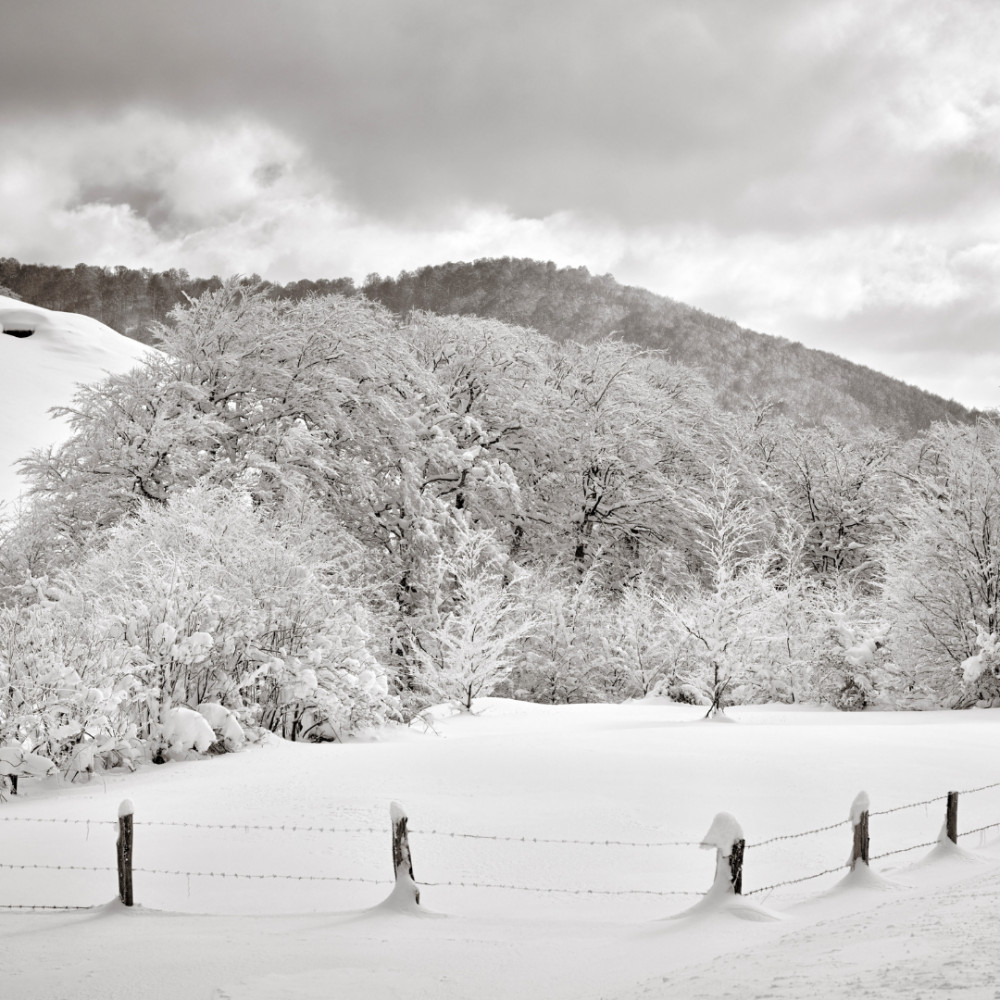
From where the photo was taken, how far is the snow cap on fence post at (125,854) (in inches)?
220

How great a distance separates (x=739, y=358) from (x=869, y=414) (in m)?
7.94

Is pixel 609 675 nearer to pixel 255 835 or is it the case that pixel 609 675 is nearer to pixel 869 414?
pixel 255 835

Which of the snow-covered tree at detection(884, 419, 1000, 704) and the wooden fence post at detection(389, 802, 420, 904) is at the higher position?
the snow-covered tree at detection(884, 419, 1000, 704)

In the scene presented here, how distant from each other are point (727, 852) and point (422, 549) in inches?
652

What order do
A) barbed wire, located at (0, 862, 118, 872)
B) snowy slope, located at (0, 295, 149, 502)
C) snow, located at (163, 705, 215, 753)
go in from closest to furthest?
barbed wire, located at (0, 862, 118, 872)
snow, located at (163, 705, 215, 753)
snowy slope, located at (0, 295, 149, 502)

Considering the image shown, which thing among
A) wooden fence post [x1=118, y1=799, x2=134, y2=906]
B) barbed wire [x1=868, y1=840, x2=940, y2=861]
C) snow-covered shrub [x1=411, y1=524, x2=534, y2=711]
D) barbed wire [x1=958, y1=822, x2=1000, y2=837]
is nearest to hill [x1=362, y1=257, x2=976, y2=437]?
snow-covered shrub [x1=411, y1=524, x2=534, y2=711]

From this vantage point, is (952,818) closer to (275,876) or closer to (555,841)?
(555,841)

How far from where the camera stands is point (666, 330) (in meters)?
58.5

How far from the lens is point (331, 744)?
37.6ft

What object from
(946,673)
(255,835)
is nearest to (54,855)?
(255,835)

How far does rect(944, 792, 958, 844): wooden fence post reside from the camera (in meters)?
6.75

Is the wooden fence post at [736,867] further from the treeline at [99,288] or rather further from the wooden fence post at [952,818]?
the treeline at [99,288]

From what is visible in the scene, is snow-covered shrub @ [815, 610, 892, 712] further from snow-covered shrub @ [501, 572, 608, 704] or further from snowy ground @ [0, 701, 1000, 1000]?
snowy ground @ [0, 701, 1000, 1000]

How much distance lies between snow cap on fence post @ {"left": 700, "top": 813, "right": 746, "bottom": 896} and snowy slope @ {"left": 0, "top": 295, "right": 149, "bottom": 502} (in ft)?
106
